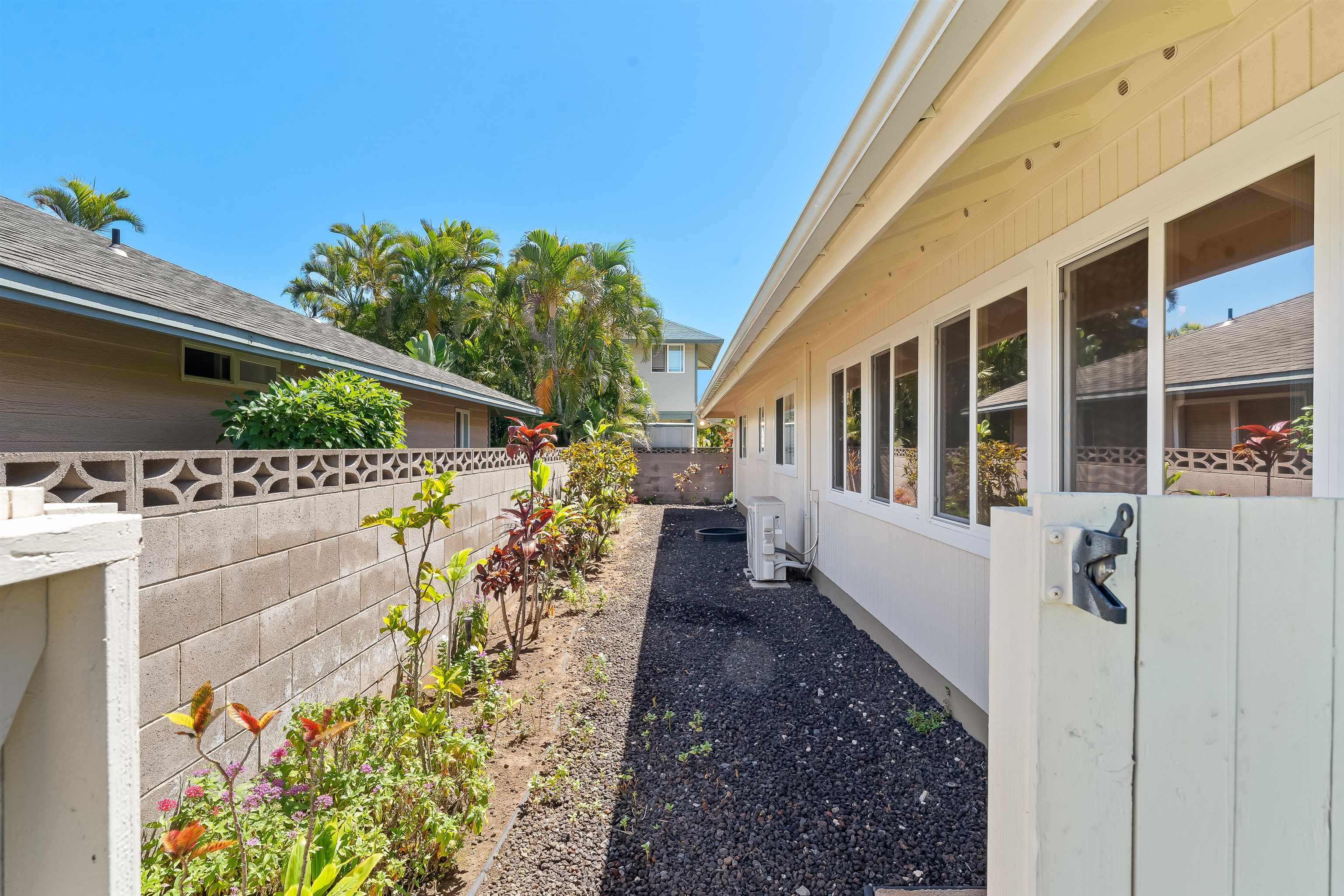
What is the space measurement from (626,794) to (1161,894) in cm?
221

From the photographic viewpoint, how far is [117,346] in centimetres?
405

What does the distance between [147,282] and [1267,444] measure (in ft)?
21.1

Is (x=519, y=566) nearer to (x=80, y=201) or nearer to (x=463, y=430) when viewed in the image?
(x=463, y=430)

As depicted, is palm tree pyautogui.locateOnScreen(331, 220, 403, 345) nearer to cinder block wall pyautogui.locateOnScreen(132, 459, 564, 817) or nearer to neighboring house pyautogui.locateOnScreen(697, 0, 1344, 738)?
cinder block wall pyautogui.locateOnScreen(132, 459, 564, 817)

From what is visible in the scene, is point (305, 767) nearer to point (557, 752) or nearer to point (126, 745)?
point (557, 752)

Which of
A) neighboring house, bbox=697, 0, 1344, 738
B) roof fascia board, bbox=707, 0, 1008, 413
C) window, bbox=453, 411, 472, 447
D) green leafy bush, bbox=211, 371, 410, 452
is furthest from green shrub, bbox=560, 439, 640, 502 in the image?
roof fascia board, bbox=707, 0, 1008, 413

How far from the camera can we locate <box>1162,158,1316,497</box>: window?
5.18 feet

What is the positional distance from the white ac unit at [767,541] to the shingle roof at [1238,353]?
438 centimetres

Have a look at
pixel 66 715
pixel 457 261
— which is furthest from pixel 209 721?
pixel 457 261

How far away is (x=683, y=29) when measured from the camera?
754 centimetres

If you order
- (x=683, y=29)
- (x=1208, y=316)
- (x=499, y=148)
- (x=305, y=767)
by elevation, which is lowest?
(x=305, y=767)

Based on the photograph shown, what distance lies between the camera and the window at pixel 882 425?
4465 mm

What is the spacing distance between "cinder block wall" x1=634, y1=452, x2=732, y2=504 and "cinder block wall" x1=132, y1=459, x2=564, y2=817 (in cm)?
1294

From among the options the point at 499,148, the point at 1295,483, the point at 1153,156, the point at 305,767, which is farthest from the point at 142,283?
the point at 499,148
